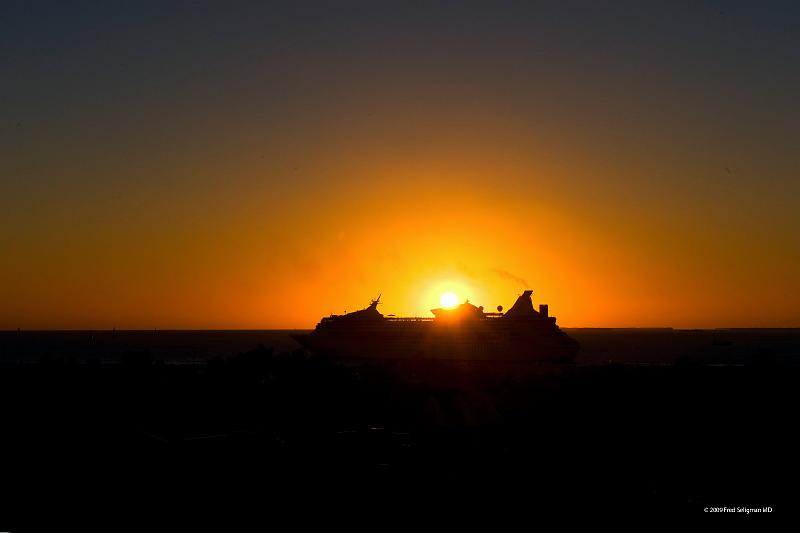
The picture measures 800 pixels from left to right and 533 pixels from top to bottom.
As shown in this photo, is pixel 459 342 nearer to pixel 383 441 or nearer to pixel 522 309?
pixel 522 309

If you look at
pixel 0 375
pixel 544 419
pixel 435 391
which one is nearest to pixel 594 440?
pixel 544 419

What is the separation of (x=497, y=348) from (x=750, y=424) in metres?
44.7

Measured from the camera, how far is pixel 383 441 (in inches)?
1003

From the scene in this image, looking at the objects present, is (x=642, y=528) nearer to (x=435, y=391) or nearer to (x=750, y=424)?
(x=435, y=391)

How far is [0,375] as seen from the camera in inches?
1833

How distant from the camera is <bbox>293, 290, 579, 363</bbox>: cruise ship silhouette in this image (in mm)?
80812

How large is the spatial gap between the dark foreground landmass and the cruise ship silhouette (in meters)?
29.8

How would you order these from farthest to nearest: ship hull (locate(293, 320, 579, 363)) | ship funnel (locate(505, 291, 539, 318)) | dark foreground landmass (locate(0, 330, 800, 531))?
ship funnel (locate(505, 291, 539, 318)) → ship hull (locate(293, 320, 579, 363)) → dark foreground landmass (locate(0, 330, 800, 531))

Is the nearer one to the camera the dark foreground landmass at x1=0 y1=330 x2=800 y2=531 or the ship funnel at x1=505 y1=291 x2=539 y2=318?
the dark foreground landmass at x1=0 y1=330 x2=800 y2=531

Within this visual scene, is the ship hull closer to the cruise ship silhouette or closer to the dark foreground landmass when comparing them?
the cruise ship silhouette

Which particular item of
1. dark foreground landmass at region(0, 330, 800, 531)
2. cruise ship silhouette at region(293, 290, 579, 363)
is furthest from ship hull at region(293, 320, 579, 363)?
dark foreground landmass at region(0, 330, 800, 531)

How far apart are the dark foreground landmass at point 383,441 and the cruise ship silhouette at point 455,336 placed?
29.8m

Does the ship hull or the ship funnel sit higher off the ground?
the ship funnel

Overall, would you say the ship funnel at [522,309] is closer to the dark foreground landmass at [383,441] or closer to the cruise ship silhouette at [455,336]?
the cruise ship silhouette at [455,336]
